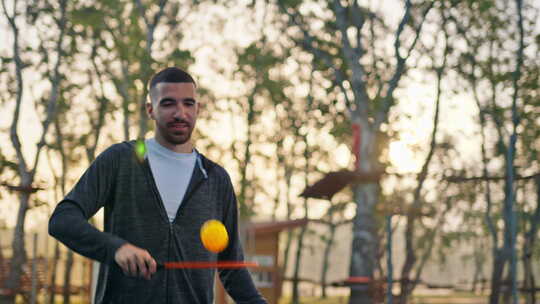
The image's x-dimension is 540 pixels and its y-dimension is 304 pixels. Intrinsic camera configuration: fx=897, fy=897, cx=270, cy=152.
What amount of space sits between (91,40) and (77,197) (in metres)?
27.1

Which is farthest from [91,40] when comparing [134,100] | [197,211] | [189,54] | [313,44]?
[197,211]

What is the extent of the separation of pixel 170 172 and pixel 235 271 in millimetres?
542

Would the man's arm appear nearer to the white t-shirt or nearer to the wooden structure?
the white t-shirt

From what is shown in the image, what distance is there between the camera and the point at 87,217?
10.2 feet

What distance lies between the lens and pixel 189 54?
23656mm

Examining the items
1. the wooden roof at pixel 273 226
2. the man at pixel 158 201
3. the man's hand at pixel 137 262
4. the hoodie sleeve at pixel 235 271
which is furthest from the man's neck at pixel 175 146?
the wooden roof at pixel 273 226

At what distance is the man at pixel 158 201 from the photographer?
3178mm

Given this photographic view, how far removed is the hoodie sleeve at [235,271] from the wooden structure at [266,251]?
26.1 metres

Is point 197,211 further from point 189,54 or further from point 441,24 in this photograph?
point 441,24

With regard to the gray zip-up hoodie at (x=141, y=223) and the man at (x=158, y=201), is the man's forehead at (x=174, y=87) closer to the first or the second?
the man at (x=158, y=201)

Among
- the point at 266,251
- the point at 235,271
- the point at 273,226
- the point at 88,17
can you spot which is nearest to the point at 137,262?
the point at 235,271

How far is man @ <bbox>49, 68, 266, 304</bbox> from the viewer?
3178 millimetres

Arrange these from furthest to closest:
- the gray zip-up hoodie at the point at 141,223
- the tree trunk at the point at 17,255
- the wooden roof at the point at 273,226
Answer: the wooden roof at the point at 273,226 → the tree trunk at the point at 17,255 → the gray zip-up hoodie at the point at 141,223

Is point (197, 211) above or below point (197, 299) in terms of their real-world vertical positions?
above
